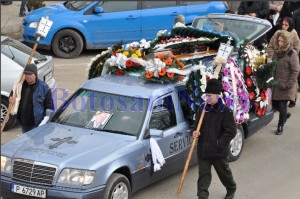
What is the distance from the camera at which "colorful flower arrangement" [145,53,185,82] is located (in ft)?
26.8

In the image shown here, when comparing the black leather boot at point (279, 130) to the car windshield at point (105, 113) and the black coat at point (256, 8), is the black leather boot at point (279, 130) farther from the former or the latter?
the black coat at point (256, 8)

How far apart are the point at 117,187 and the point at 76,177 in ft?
1.86

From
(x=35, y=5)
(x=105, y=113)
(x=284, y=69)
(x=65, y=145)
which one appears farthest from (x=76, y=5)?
(x=65, y=145)

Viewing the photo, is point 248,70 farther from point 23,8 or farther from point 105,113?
point 23,8

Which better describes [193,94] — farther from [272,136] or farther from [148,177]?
[272,136]

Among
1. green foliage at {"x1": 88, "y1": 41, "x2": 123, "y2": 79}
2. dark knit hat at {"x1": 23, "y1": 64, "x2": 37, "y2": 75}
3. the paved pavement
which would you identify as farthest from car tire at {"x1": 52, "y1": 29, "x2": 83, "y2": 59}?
dark knit hat at {"x1": 23, "y1": 64, "x2": 37, "y2": 75}

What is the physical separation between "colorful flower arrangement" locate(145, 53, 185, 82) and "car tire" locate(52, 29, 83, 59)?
6933 mm

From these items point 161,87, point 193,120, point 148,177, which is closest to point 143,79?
point 161,87

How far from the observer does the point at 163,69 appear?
8164mm

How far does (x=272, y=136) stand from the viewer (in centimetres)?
1055

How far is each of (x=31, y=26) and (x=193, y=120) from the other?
771 centimetres

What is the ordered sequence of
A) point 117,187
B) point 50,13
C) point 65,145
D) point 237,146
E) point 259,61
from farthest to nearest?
point 50,13 → point 259,61 → point 237,146 → point 65,145 → point 117,187

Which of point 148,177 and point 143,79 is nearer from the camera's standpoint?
point 148,177

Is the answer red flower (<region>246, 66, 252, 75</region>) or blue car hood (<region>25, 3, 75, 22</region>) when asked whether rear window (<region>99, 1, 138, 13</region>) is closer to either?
blue car hood (<region>25, 3, 75, 22</region>)
